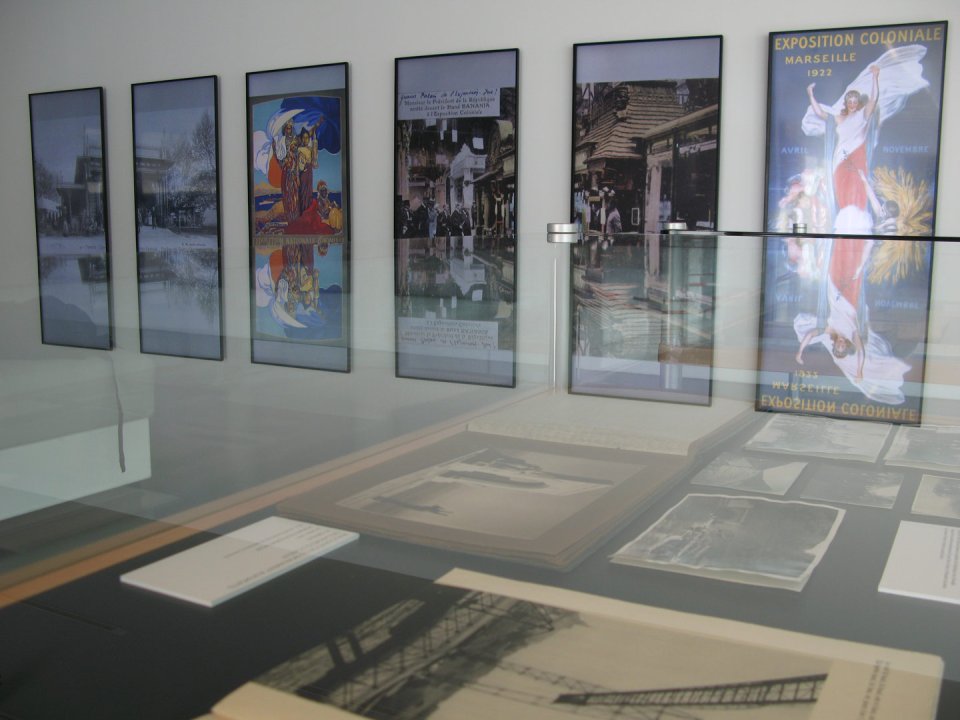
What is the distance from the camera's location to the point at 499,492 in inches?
24.1

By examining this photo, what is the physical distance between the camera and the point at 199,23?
16.1 feet

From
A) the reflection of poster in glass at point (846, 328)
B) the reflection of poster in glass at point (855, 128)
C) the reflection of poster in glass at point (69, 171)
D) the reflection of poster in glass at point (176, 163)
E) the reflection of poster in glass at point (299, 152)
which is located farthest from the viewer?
the reflection of poster in glass at point (69, 171)

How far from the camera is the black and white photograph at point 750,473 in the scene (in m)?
0.63

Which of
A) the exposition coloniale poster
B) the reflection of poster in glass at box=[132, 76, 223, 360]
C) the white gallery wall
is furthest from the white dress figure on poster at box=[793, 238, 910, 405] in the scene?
the reflection of poster in glass at box=[132, 76, 223, 360]

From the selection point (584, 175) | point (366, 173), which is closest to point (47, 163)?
point (366, 173)

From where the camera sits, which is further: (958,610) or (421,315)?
(421,315)

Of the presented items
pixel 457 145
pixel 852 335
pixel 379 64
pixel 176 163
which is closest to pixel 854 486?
pixel 852 335

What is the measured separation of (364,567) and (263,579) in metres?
0.06

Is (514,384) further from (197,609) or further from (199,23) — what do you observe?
(199,23)

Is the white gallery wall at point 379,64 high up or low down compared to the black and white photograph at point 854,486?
up

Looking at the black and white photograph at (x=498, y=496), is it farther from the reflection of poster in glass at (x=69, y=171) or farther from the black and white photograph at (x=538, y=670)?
the reflection of poster in glass at (x=69, y=171)

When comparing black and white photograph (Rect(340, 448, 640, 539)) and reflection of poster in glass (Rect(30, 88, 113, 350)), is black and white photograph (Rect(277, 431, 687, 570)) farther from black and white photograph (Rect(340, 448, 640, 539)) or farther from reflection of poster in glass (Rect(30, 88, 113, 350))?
reflection of poster in glass (Rect(30, 88, 113, 350))

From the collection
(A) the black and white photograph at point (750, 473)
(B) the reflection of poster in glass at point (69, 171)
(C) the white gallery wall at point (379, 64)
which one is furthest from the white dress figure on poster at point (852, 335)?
(B) the reflection of poster in glass at point (69, 171)

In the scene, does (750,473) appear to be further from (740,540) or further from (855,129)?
(855,129)
